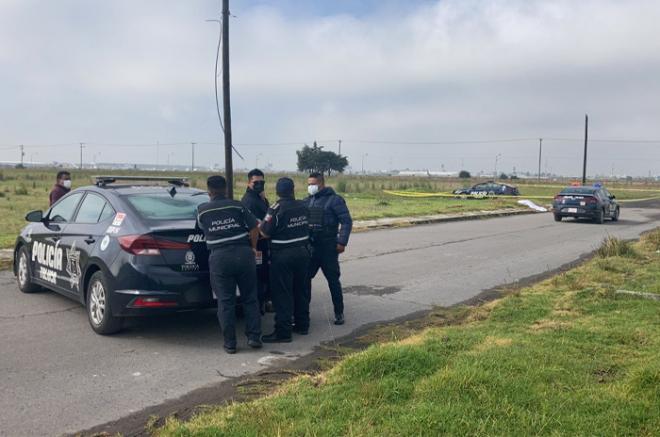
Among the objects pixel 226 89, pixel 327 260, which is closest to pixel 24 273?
pixel 327 260

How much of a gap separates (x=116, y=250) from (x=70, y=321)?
139 cm

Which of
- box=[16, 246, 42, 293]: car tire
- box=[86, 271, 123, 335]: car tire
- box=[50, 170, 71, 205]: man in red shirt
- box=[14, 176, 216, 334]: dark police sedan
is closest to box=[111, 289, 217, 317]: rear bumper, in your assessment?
box=[14, 176, 216, 334]: dark police sedan

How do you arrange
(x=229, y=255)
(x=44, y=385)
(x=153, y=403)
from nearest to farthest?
(x=153, y=403) → (x=44, y=385) → (x=229, y=255)

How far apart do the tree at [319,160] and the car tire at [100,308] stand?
85.8m

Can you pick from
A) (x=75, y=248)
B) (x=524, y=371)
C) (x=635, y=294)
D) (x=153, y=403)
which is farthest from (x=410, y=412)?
(x=635, y=294)

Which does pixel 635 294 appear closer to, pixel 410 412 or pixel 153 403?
pixel 410 412

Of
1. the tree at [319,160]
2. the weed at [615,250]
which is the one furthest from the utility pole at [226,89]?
the tree at [319,160]

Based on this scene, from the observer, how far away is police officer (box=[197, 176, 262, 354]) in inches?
237

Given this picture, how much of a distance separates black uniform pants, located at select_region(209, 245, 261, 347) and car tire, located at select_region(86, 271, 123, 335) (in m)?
1.13

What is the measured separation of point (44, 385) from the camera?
506 centimetres

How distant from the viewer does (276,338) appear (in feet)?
21.5

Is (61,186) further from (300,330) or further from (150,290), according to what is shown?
(300,330)

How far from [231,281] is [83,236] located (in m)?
2.06

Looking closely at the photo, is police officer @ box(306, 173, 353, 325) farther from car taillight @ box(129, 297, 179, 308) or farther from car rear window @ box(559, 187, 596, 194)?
car rear window @ box(559, 187, 596, 194)
